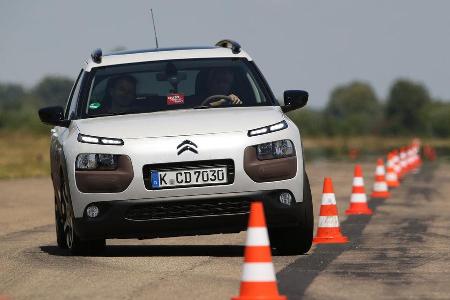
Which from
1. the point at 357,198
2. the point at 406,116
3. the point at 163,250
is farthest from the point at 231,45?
the point at 406,116

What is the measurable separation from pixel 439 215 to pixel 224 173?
8.26 meters

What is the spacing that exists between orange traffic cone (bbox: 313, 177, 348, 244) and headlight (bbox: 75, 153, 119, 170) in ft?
10.4

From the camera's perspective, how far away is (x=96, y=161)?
11.2 meters

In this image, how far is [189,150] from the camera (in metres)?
10.9

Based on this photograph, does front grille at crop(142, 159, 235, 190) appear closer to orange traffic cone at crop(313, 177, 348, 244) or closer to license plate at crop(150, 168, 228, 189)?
license plate at crop(150, 168, 228, 189)

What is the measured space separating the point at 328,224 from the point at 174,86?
2.48 meters

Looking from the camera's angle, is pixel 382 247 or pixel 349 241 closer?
pixel 382 247

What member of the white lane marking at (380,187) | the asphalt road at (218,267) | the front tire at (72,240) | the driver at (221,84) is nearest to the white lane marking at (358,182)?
the asphalt road at (218,267)

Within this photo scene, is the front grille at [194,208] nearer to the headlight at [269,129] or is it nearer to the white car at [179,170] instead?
the white car at [179,170]

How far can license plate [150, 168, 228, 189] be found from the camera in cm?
1094

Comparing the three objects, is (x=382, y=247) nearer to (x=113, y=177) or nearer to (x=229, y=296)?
(x=113, y=177)

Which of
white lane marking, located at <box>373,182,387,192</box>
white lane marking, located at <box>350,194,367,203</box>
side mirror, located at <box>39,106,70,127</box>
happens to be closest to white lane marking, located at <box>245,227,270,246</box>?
side mirror, located at <box>39,106,70,127</box>

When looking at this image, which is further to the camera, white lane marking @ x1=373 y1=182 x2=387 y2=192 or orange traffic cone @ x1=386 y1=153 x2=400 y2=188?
orange traffic cone @ x1=386 y1=153 x2=400 y2=188

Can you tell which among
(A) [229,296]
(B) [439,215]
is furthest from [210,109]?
(B) [439,215]
